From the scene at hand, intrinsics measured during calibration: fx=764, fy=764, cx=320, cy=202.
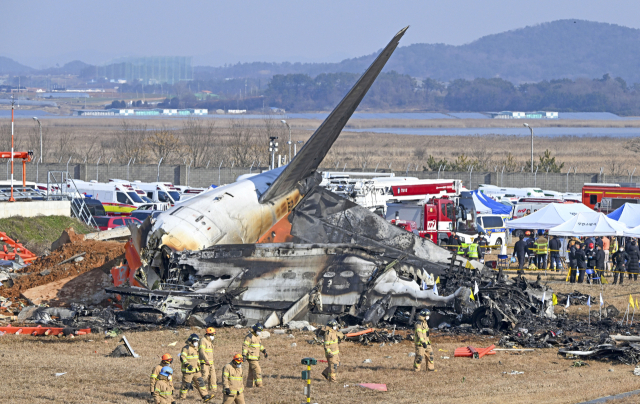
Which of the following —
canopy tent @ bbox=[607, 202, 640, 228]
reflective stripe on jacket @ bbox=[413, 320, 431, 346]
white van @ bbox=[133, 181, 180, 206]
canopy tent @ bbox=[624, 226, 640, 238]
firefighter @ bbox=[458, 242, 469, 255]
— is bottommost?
firefighter @ bbox=[458, 242, 469, 255]

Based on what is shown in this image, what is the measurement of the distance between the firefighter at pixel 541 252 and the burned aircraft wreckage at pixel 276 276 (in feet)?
35.5

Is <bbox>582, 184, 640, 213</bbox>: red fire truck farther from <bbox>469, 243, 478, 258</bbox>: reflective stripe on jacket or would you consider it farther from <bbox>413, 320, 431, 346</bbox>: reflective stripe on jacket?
<bbox>413, 320, 431, 346</bbox>: reflective stripe on jacket

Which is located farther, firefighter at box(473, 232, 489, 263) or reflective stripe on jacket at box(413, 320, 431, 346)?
firefighter at box(473, 232, 489, 263)

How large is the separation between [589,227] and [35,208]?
26598 mm

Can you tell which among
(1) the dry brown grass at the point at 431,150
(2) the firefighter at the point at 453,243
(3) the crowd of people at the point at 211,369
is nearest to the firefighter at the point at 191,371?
(3) the crowd of people at the point at 211,369

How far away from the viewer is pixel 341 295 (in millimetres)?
21547

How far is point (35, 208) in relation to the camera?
3862 cm

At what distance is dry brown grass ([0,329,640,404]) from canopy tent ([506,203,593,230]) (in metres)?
16.8

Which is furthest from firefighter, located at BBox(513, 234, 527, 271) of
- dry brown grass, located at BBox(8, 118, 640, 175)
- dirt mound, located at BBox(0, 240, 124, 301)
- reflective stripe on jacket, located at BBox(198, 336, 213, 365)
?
dry brown grass, located at BBox(8, 118, 640, 175)

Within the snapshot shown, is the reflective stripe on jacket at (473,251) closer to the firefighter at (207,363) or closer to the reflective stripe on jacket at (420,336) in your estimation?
the reflective stripe on jacket at (420,336)

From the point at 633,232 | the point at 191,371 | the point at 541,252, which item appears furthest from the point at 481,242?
the point at 191,371

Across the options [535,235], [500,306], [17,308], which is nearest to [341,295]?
[500,306]

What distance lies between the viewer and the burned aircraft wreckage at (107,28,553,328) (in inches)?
A: 835

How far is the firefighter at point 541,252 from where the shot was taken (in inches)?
1363
